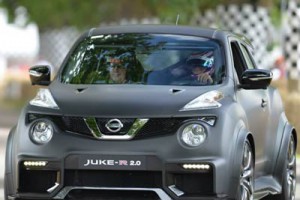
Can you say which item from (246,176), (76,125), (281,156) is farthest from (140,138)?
(281,156)

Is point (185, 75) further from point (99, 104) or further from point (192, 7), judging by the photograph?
point (192, 7)

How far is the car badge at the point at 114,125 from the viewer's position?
8.52 m

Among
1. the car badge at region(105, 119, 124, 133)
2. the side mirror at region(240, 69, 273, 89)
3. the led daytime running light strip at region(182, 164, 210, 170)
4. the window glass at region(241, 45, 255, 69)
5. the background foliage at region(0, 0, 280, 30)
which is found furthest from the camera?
the background foliage at region(0, 0, 280, 30)

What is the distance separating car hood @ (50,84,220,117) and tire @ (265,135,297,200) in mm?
1878

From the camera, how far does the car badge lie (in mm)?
8523

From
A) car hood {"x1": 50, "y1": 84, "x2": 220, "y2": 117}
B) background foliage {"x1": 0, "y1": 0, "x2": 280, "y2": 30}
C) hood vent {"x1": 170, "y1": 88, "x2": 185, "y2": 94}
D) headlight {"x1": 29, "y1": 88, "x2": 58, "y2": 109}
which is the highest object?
hood vent {"x1": 170, "y1": 88, "x2": 185, "y2": 94}

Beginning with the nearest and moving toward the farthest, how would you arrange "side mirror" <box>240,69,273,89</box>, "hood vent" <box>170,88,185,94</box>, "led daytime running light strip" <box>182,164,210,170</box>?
"led daytime running light strip" <box>182,164,210,170</box> → "hood vent" <box>170,88,185,94</box> → "side mirror" <box>240,69,273,89</box>

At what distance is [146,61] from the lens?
9523mm

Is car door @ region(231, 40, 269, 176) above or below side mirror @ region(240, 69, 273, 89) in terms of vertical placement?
below

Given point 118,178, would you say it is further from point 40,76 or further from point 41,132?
point 40,76

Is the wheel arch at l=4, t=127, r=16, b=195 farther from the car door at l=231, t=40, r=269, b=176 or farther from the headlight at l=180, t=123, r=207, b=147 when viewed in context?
the car door at l=231, t=40, r=269, b=176

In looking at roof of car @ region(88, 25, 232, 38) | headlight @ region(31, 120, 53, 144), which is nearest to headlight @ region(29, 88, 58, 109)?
headlight @ region(31, 120, 53, 144)

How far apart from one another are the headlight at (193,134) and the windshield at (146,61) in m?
0.81

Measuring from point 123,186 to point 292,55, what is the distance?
12971 millimetres
